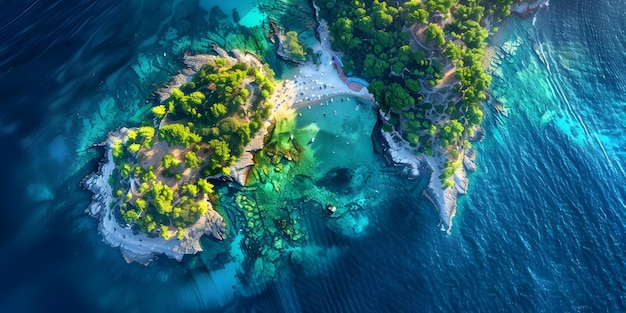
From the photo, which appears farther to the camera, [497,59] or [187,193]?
[497,59]

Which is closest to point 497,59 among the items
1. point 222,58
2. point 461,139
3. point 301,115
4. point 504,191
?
point 461,139

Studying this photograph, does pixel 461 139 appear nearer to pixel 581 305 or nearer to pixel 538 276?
pixel 538 276

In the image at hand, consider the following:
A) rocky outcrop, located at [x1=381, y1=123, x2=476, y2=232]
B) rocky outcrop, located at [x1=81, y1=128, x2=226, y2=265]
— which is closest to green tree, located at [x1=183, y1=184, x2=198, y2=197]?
rocky outcrop, located at [x1=81, y1=128, x2=226, y2=265]

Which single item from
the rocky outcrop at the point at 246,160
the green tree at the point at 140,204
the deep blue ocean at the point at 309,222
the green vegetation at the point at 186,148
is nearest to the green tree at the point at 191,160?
the green vegetation at the point at 186,148

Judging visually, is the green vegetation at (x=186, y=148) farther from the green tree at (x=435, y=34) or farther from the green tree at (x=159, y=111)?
the green tree at (x=435, y=34)

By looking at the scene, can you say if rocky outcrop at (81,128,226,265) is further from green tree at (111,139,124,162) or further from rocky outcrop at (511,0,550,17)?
rocky outcrop at (511,0,550,17)

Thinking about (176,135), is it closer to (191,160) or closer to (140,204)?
(191,160)
